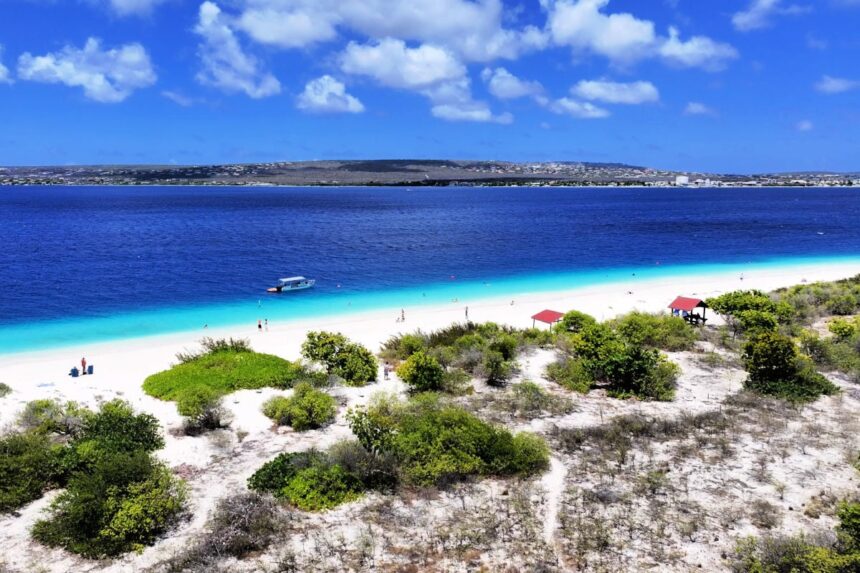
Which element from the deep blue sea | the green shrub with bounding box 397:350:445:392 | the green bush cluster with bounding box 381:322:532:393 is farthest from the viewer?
the deep blue sea

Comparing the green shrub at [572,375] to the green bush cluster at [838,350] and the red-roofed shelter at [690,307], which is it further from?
the red-roofed shelter at [690,307]

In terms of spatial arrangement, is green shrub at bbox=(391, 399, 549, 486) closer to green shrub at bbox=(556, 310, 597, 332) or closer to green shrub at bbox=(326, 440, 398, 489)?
green shrub at bbox=(326, 440, 398, 489)

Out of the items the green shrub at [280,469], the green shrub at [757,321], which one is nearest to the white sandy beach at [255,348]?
the green shrub at [280,469]

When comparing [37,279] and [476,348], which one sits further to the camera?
[37,279]

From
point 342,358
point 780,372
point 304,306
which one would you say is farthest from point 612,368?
point 304,306

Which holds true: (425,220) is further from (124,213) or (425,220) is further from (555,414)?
(555,414)

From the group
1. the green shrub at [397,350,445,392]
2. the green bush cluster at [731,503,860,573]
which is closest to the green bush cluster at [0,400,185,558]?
the green shrub at [397,350,445,392]

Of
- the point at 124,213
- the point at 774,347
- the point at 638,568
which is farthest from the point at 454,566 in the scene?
the point at 124,213
